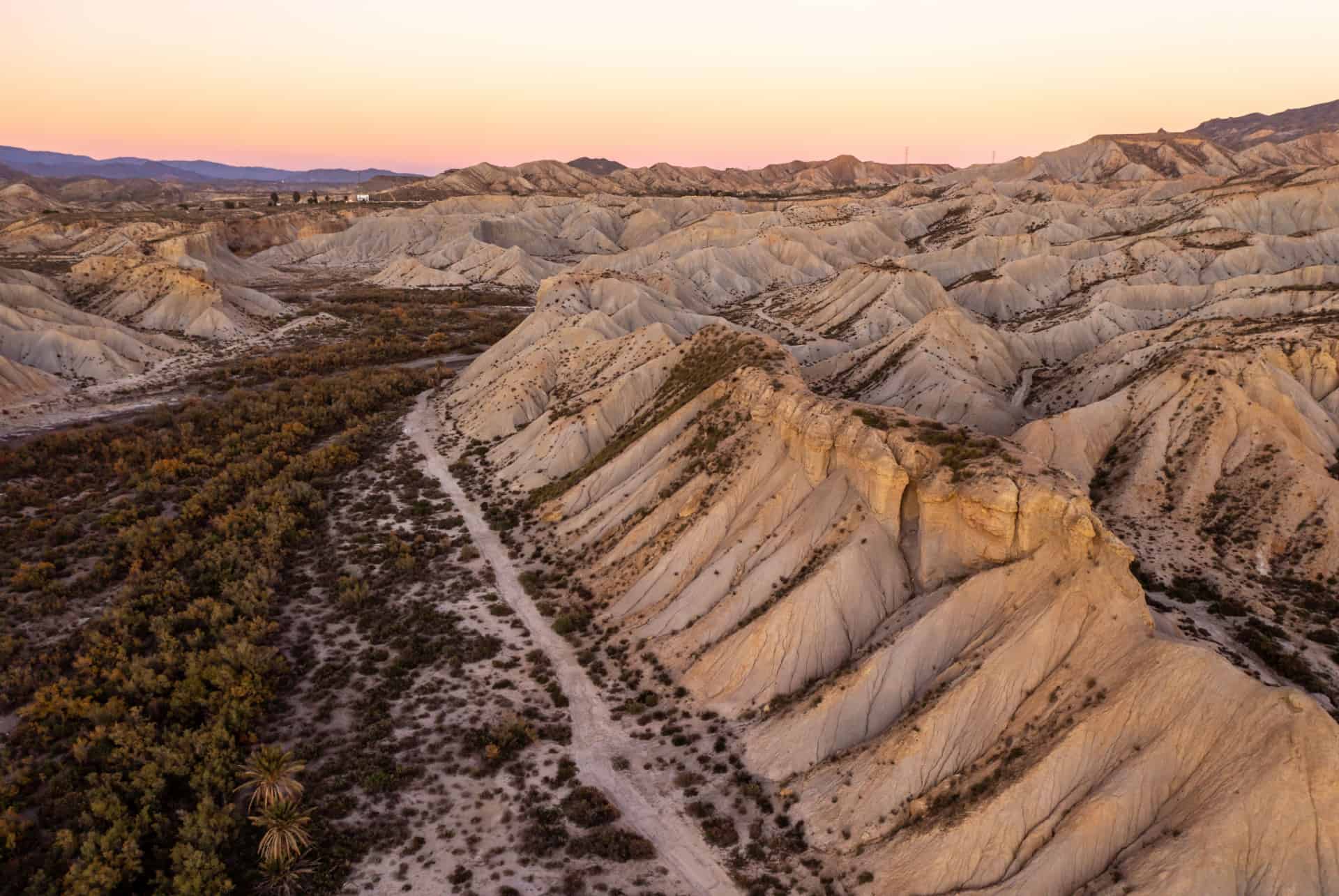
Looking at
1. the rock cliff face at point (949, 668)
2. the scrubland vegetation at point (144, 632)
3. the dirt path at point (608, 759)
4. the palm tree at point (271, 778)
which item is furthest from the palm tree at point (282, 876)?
the rock cliff face at point (949, 668)

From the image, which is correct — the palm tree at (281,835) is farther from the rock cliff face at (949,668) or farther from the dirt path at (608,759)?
the rock cliff face at (949,668)

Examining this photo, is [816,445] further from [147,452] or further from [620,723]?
[147,452]

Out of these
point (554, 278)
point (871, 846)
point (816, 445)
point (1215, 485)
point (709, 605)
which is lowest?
point (871, 846)

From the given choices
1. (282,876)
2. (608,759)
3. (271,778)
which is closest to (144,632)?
(271,778)

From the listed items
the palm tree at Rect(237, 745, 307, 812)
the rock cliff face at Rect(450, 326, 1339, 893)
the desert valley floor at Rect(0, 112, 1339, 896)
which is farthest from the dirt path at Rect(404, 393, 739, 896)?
the palm tree at Rect(237, 745, 307, 812)

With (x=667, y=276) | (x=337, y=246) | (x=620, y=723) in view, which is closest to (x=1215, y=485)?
(x=620, y=723)

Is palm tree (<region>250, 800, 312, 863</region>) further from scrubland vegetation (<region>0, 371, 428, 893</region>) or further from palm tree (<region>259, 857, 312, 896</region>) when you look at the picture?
scrubland vegetation (<region>0, 371, 428, 893</region>)

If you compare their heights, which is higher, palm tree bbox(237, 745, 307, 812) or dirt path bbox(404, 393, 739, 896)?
palm tree bbox(237, 745, 307, 812)
